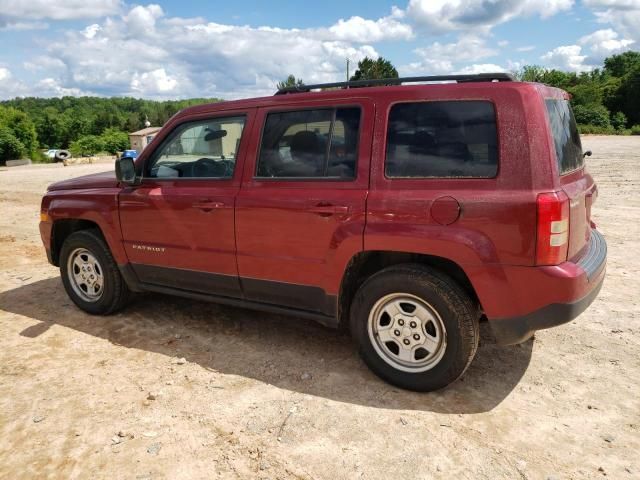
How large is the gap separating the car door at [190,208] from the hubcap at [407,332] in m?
1.20

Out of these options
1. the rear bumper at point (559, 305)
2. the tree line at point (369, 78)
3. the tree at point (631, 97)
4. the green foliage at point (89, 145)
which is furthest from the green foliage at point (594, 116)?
the green foliage at point (89, 145)

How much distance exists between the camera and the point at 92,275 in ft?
15.3

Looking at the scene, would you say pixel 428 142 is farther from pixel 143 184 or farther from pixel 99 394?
pixel 99 394

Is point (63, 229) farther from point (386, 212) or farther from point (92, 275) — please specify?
point (386, 212)

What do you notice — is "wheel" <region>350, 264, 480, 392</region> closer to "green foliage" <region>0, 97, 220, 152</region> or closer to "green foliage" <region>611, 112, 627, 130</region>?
"green foliage" <region>611, 112, 627, 130</region>

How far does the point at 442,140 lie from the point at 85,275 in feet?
11.8

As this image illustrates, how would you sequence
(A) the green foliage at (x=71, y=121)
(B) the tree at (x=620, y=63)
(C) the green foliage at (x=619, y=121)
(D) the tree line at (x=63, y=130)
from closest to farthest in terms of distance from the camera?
1. (C) the green foliage at (x=619, y=121)
2. (D) the tree line at (x=63, y=130)
3. (B) the tree at (x=620, y=63)
4. (A) the green foliage at (x=71, y=121)

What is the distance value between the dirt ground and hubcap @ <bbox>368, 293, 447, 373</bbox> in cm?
23

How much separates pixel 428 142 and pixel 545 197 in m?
0.77

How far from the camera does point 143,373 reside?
359 centimetres

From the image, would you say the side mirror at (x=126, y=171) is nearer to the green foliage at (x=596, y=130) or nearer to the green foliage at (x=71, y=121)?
the green foliage at (x=596, y=130)

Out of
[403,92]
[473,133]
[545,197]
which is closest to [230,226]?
[403,92]

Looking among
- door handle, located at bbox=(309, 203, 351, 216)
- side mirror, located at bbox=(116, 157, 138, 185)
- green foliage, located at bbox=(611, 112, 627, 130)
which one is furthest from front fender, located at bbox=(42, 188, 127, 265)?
green foliage, located at bbox=(611, 112, 627, 130)

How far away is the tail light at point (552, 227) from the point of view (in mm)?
2668
